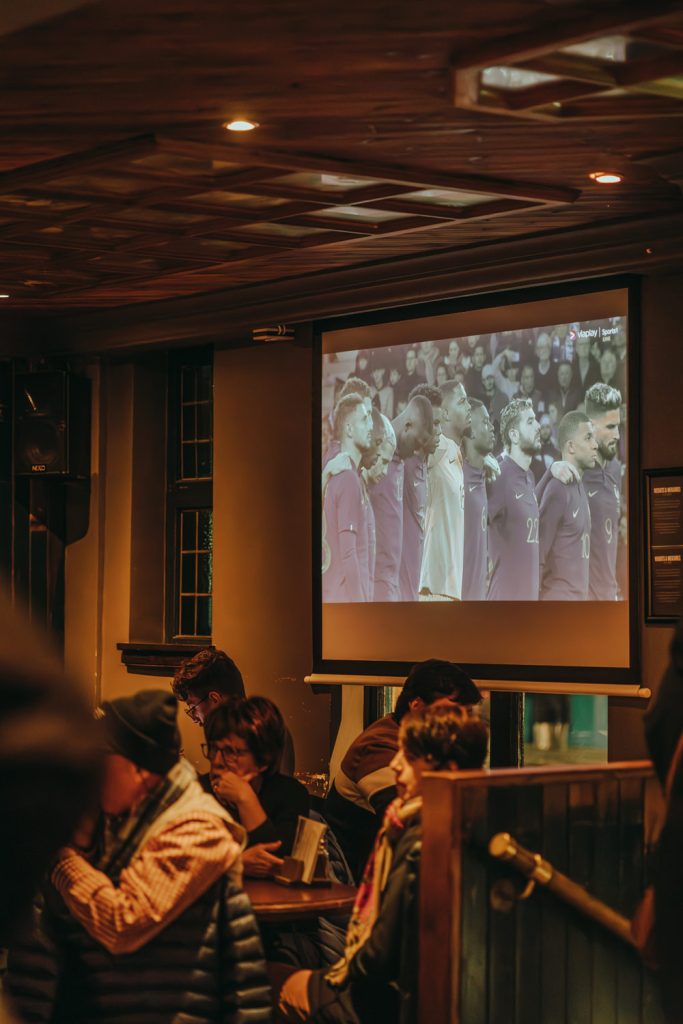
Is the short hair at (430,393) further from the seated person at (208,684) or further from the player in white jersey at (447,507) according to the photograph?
the seated person at (208,684)

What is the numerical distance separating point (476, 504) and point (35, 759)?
6.03 meters

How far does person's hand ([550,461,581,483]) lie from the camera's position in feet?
20.7

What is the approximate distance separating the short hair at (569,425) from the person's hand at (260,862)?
289 centimetres

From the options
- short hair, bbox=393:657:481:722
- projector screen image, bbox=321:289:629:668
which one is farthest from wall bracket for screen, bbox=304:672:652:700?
short hair, bbox=393:657:481:722

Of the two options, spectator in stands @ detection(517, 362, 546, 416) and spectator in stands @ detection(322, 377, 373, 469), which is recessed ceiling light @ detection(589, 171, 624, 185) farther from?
spectator in stands @ detection(322, 377, 373, 469)

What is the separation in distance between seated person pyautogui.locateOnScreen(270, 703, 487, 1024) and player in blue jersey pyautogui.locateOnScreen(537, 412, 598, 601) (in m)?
3.01

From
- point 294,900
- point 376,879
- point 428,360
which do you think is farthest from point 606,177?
point 376,879

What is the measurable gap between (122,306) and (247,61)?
13.0 ft

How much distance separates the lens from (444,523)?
6812 mm

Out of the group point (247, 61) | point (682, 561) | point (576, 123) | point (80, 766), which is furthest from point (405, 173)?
point (80, 766)

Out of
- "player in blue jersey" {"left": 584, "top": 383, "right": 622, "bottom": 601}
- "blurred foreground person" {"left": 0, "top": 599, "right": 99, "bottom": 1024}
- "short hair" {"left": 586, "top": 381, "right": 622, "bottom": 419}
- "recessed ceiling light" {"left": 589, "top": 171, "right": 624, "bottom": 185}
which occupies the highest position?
"recessed ceiling light" {"left": 589, "top": 171, "right": 624, "bottom": 185}

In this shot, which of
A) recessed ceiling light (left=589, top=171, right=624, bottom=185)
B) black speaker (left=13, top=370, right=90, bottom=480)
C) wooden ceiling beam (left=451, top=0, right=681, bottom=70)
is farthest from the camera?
black speaker (left=13, top=370, right=90, bottom=480)

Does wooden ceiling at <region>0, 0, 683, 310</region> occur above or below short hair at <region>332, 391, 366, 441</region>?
above

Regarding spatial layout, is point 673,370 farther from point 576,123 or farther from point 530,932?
point 530,932
